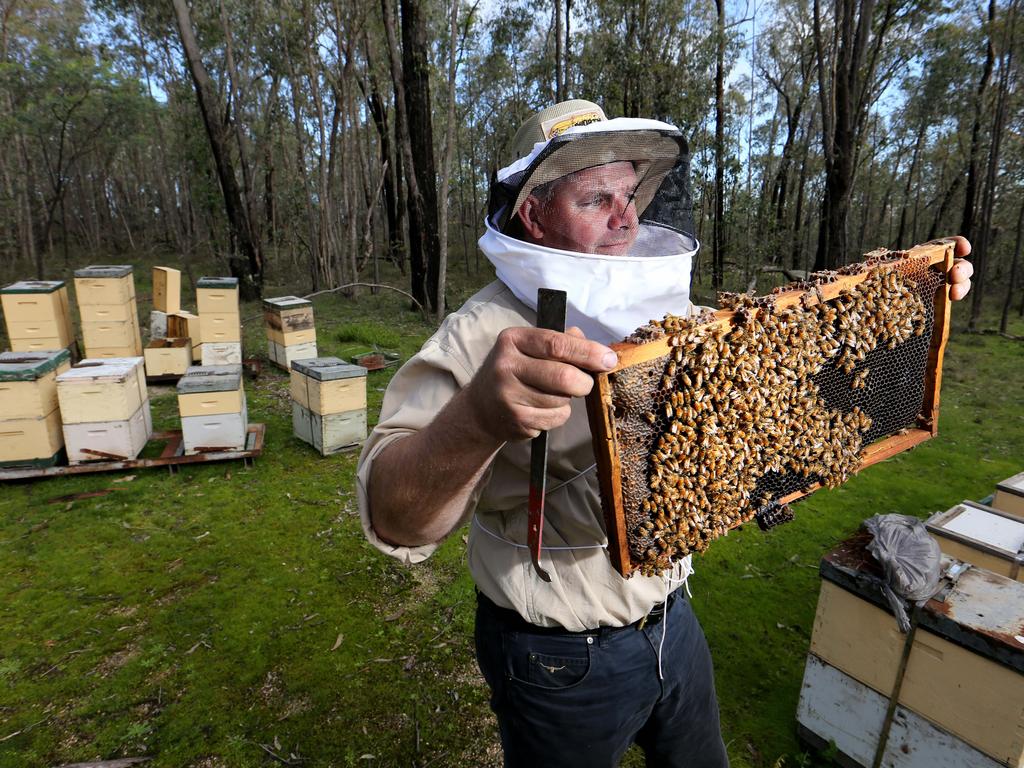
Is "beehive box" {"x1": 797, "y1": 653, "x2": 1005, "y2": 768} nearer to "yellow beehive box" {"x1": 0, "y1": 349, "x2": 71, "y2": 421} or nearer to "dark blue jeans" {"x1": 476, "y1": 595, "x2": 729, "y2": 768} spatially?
"dark blue jeans" {"x1": 476, "y1": 595, "x2": 729, "y2": 768}

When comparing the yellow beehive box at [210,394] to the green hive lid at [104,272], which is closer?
the yellow beehive box at [210,394]

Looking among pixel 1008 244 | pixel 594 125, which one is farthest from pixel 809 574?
pixel 1008 244

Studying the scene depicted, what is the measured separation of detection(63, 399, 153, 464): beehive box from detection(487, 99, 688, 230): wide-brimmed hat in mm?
4915

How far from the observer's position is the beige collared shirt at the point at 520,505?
49.7 inches

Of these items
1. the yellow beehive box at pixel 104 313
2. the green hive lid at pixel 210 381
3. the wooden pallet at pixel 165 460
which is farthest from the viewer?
the yellow beehive box at pixel 104 313

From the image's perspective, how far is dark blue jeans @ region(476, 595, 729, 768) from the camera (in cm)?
139

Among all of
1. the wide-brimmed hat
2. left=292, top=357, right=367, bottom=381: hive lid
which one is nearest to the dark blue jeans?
A: the wide-brimmed hat

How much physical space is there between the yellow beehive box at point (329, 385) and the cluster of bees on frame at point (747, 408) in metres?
4.55

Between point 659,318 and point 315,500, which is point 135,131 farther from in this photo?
point 659,318

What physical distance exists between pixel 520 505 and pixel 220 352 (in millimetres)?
7388

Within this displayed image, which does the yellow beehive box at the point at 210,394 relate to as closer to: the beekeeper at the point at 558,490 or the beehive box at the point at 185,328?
the beehive box at the point at 185,328

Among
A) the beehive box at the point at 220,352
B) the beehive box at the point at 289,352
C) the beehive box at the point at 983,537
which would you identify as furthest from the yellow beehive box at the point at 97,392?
the beehive box at the point at 983,537

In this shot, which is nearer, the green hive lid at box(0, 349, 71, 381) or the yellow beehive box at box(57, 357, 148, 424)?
the green hive lid at box(0, 349, 71, 381)

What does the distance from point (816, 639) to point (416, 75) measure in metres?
11.0
